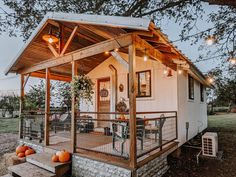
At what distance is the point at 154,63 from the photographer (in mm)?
6508

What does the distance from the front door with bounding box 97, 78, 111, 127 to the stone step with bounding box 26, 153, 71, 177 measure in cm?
351

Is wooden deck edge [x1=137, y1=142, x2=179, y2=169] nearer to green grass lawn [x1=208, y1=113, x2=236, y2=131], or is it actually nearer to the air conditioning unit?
the air conditioning unit

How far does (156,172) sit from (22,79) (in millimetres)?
6401

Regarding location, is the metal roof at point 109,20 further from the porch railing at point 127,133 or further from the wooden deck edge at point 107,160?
the wooden deck edge at point 107,160

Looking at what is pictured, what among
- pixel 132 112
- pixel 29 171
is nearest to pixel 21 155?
pixel 29 171

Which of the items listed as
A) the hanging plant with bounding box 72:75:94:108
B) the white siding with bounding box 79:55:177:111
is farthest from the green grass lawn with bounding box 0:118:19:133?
the hanging plant with bounding box 72:75:94:108

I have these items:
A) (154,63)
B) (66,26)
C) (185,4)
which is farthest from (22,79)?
(185,4)

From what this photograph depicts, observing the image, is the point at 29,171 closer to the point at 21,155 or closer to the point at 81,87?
the point at 21,155

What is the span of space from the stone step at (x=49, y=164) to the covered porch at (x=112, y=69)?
515 millimetres

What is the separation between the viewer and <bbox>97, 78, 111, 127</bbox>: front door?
8.06 m

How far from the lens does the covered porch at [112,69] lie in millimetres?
3566

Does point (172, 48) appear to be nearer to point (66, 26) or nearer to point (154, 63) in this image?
point (154, 63)

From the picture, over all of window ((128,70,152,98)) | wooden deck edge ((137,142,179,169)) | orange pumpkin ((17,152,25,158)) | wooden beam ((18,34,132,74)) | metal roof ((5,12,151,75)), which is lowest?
orange pumpkin ((17,152,25,158))

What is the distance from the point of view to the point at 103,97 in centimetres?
826
